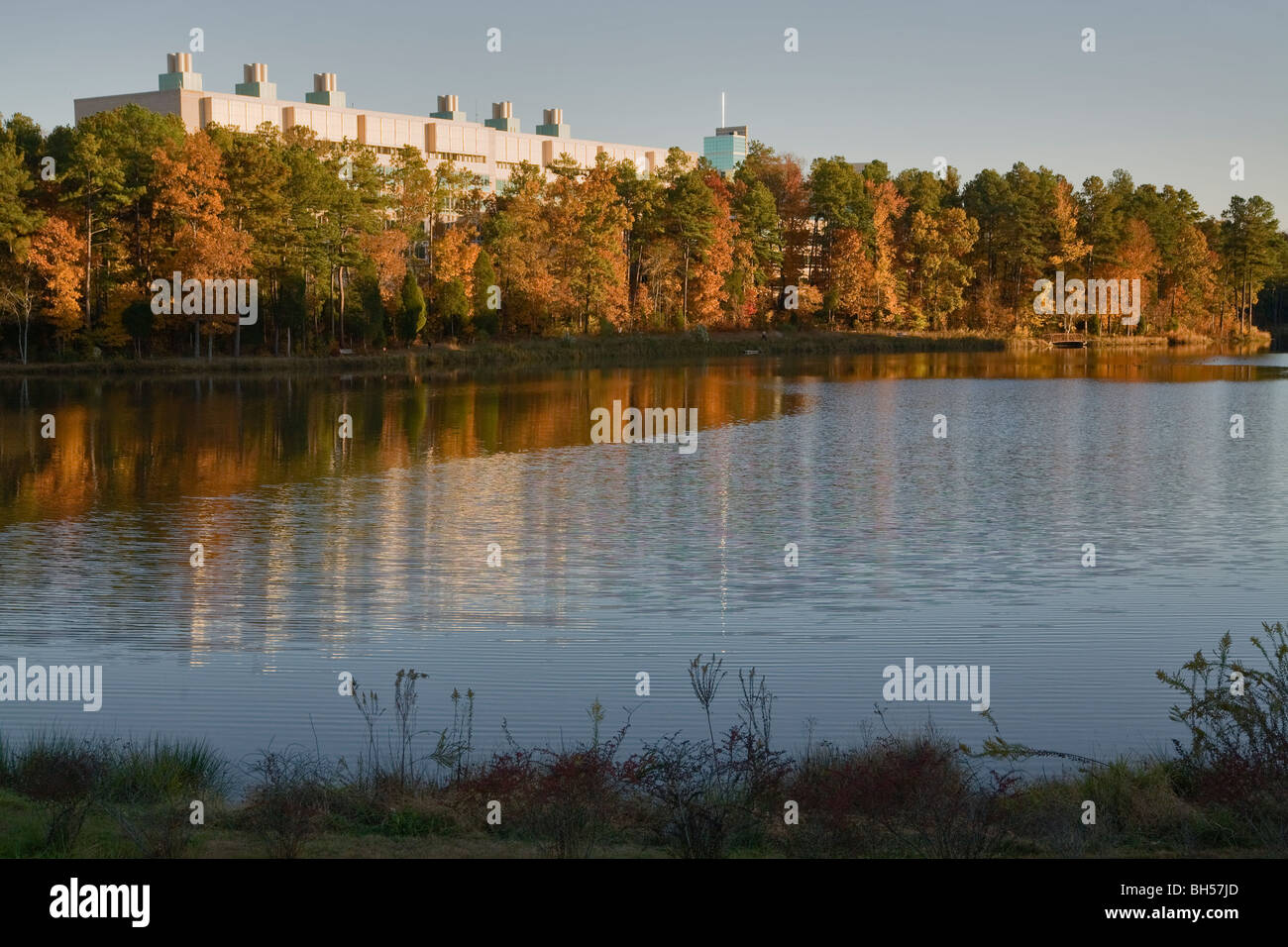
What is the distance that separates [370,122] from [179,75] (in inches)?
631

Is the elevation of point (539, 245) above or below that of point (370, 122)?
below

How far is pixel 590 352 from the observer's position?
70.2 metres

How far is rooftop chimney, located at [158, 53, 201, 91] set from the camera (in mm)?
95250

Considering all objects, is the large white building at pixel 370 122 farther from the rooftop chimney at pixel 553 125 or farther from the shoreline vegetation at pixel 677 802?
the shoreline vegetation at pixel 677 802

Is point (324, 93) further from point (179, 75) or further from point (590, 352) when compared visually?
point (590, 352)

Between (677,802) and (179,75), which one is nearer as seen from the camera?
(677,802)

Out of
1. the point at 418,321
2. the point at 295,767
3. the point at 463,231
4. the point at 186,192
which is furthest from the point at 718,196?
the point at 295,767

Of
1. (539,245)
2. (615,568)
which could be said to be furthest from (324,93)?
(615,568)

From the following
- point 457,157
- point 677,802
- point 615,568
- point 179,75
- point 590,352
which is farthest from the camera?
point 457,157

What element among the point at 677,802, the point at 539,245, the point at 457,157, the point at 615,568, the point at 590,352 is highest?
the point at 457,157

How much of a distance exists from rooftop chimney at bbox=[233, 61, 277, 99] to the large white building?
0.25 ft

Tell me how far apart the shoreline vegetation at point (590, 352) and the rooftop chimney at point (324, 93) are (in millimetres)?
43894

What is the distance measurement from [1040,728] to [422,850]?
5.14 metres
